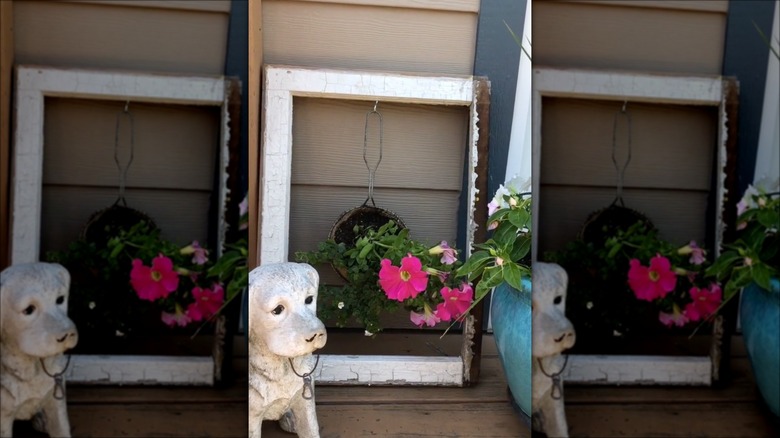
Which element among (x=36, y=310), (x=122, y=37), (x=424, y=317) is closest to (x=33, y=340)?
(x=36, y=310)

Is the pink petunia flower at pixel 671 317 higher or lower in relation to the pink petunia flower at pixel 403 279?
lower

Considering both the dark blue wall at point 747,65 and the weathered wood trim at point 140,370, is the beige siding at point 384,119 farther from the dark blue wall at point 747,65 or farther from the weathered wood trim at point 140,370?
the dark blue wall at point 747,65

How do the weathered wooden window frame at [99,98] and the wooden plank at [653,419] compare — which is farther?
the wooden plank at [653,419]

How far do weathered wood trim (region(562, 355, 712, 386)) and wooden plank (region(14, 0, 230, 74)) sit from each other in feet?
2.49

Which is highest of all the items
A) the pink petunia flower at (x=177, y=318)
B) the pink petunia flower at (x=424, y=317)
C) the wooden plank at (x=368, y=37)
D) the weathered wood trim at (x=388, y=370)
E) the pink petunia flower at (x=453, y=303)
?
the wooden plank at (x=368, y=37)

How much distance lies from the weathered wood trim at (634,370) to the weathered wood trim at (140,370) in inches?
23.4

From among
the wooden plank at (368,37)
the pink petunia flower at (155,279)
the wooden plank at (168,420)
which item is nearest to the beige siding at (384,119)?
the wooden plank at (368,37)

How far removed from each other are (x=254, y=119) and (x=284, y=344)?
0.34 meters

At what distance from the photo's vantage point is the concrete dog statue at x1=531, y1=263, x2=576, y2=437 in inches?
45.3

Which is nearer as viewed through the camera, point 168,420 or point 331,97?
point 331,97

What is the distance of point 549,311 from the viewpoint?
116 cm

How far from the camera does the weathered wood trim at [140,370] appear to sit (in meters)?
1.14

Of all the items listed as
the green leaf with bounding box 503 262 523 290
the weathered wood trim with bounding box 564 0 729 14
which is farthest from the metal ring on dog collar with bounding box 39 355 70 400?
the weathered wood trim with bounding box 564 0 729 14

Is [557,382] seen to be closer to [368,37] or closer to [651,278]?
[651,278]
